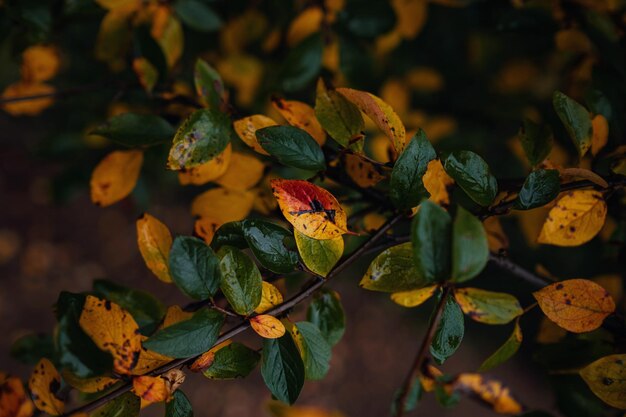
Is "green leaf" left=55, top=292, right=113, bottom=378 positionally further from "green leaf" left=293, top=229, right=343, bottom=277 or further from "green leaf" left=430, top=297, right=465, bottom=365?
"green leaf" left=430, top=297, right=465, bottom=365

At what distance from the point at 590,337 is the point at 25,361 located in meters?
0.81

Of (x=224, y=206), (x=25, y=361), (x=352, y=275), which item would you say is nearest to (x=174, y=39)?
(x=224, y=206)

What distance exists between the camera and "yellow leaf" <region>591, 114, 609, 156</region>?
653 millimetres

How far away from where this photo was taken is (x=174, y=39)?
880mm

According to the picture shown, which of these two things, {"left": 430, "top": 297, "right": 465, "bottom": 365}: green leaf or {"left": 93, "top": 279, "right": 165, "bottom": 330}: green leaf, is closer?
{"left": 430, "top": 297, "right": 465, "bottom": 365}: green leaf

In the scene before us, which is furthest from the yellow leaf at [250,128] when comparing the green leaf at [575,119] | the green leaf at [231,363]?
the green leaf at [575,119]

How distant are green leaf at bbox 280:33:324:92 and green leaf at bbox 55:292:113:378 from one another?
0.54m

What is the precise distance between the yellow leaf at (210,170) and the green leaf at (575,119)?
400 mm

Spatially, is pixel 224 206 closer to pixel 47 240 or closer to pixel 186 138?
pixel 186 138

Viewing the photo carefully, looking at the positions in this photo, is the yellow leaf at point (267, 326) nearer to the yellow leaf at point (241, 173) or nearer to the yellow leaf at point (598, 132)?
the yellow leaf at point (241, 173)

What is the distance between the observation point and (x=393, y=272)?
56 centimetres

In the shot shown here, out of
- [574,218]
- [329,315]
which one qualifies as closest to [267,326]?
[329,315]

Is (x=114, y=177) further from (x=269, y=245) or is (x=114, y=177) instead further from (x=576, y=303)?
(x=576, y=303)

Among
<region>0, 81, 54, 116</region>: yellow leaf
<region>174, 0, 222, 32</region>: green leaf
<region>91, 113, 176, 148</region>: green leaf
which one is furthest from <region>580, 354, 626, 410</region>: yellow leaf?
<region>0, 81, 54, 116</region>: yellow leaf
